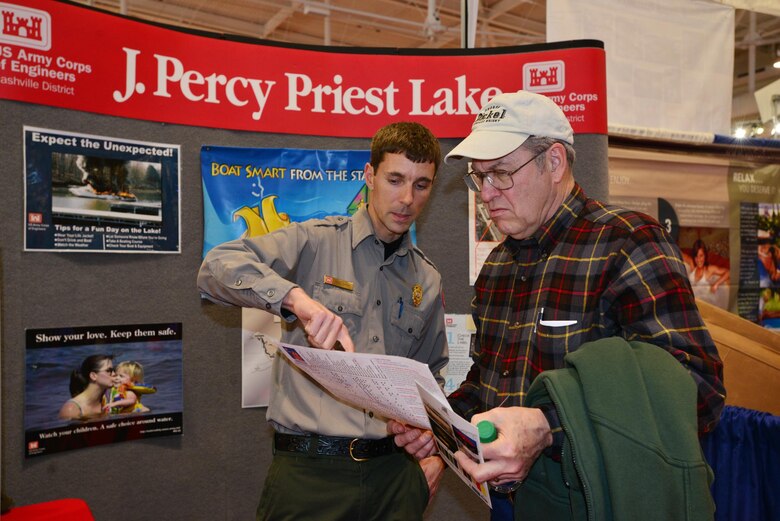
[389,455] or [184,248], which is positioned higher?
[184,248]

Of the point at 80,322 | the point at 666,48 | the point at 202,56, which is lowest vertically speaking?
the point at 80,322

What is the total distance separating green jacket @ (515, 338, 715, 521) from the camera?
0.82 meters

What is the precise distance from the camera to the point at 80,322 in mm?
2121

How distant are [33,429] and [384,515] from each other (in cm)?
126

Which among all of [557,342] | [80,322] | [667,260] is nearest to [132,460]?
[80,322]

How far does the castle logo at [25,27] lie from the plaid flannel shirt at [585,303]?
5.65ft

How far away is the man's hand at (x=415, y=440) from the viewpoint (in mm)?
1451

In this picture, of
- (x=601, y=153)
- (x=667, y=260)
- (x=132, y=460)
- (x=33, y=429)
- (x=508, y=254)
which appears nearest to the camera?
(x=667, y=260)

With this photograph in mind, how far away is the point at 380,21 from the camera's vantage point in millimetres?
9656

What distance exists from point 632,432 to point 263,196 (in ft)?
6.31

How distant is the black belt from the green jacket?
39.9 inches

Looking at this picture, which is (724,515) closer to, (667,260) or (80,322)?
(667,260)

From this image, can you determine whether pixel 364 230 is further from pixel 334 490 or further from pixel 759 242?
pixel 759 242

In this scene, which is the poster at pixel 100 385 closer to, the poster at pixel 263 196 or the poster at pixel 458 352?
the poster at pixel 263 196
